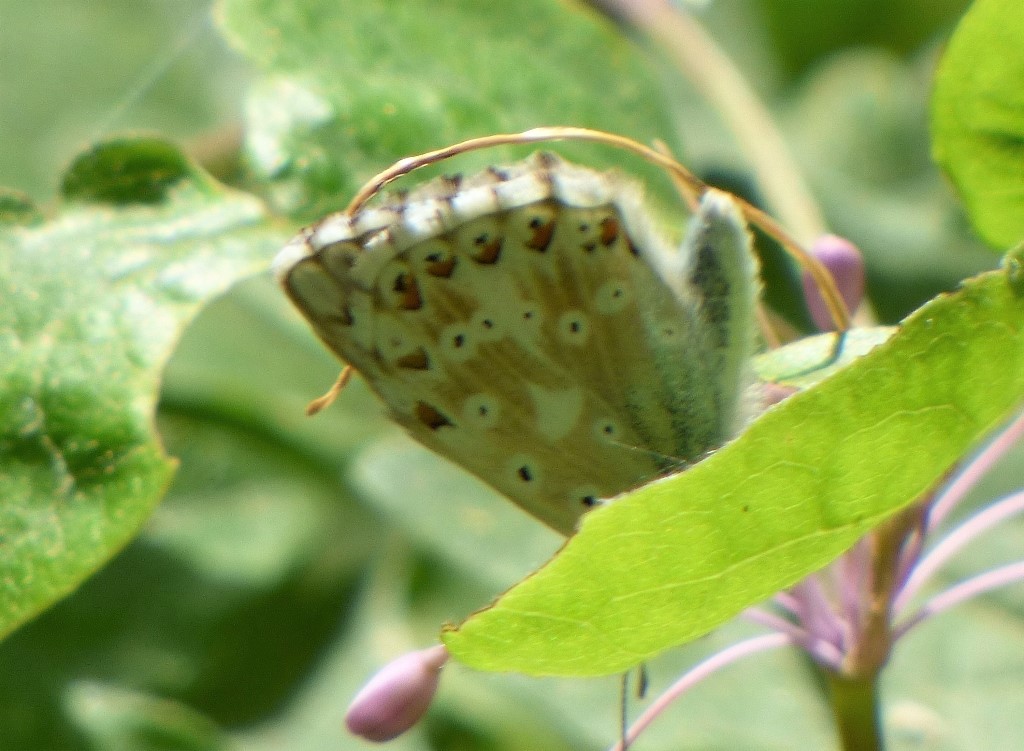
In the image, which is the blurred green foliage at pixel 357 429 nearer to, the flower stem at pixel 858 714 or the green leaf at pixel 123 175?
the green leaf at pixel 123 175

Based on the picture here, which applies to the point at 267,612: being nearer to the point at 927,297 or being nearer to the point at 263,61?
the point at 263,61


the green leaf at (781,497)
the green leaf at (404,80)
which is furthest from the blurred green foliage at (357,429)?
the green leaf at (781,497)

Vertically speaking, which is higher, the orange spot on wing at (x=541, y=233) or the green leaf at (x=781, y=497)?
the orange spot on wing at (x=541, y=233)

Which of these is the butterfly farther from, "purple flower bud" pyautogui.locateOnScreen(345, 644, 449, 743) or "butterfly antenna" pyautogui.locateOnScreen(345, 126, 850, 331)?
"purple flower bud" pyautogui.locateOnScreen(345, 644, 449, 743)

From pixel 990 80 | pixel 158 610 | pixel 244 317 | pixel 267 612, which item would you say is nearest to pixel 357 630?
pixel 267 612

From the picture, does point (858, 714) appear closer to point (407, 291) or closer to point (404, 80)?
point (407, 291)

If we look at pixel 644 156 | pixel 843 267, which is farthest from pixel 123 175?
pixel 843 267

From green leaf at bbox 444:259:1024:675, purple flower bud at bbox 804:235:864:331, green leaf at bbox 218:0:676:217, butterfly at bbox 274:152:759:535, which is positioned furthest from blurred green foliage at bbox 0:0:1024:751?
green leaf at bbox 444:259:1024:675
